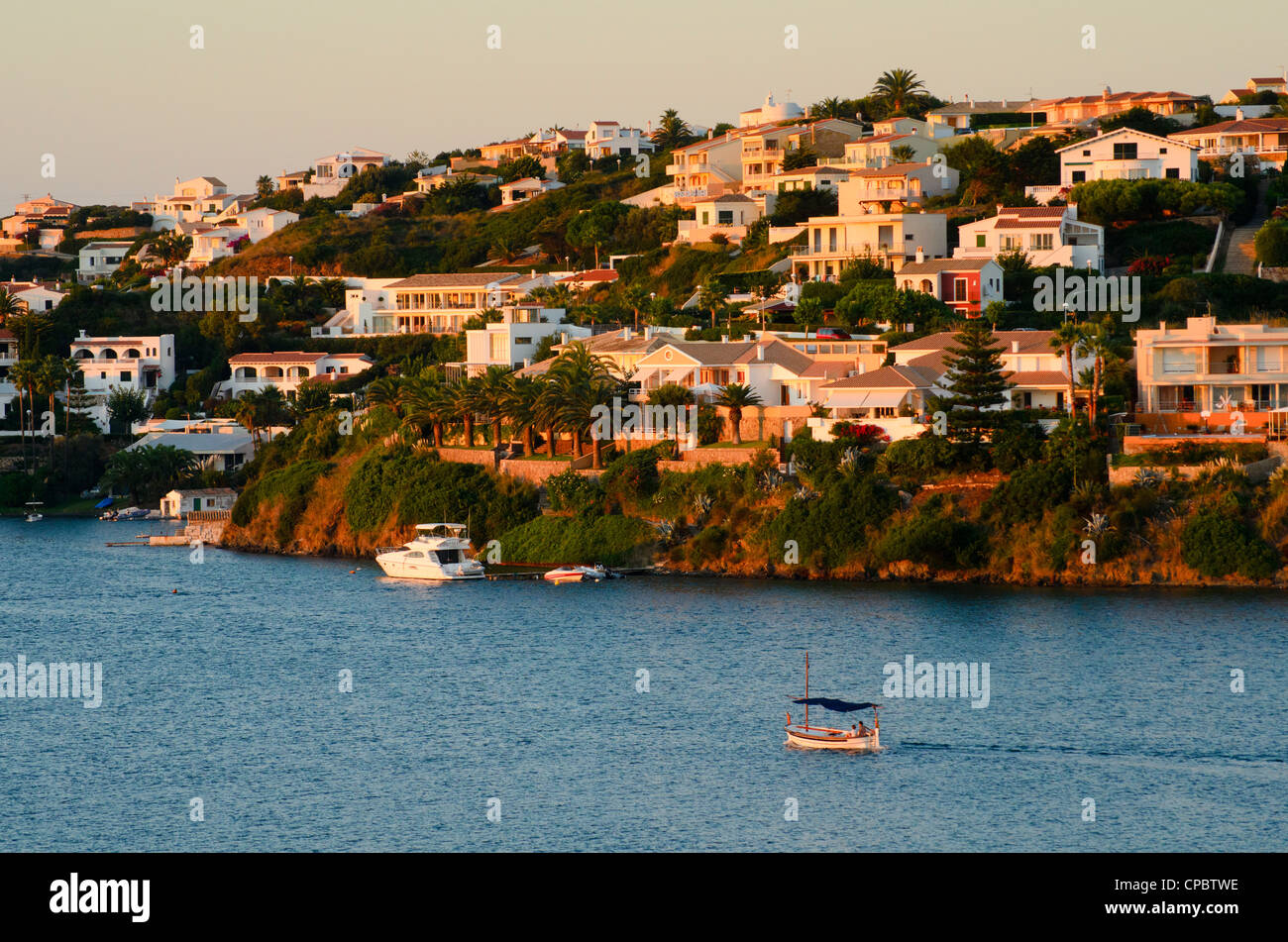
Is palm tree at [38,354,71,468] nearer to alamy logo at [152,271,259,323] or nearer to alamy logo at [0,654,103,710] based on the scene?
alamy logo at [152,271,259,323]

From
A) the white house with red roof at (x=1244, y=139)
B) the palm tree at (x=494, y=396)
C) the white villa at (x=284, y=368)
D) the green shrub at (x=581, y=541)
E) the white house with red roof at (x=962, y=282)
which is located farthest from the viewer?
the white villa at (x=284, y=368)

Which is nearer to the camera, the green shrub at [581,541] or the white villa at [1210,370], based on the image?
the white villa at [1210,370]

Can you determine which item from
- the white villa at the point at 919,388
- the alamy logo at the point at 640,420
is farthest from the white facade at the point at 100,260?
the white villa at the point at 919,388

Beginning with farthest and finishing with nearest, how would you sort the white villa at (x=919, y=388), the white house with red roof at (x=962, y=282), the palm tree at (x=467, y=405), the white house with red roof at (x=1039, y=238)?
the white house with red roof at (x=1039, y=238) → the white house with red roof at (x=962, y=282) → the palm tree at (x=467, y=405) → the white villa at (x=919, y=388)

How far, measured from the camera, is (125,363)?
414ft

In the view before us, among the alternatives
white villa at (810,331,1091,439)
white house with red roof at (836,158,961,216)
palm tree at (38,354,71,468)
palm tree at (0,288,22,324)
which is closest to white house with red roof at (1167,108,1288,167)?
white house with red roof at (836,158,961,216)

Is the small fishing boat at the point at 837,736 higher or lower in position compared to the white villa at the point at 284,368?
lower

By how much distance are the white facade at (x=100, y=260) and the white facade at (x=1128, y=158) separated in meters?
102

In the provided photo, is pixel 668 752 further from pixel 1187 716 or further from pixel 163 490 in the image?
pixel 163 490

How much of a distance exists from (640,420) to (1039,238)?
2910 centimetres

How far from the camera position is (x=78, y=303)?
136125mm

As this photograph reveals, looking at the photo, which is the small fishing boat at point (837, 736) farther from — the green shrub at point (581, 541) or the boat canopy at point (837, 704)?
the green shrub at point (581, 541)

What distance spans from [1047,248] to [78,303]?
7707cm

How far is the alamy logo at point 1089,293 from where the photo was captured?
87.6 meters
